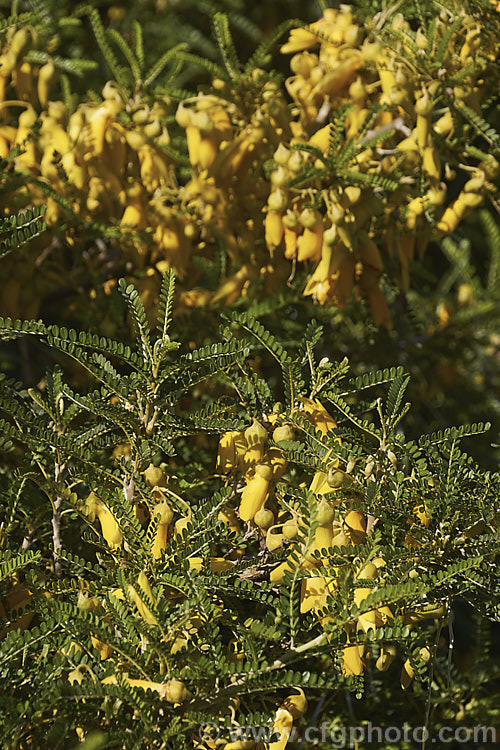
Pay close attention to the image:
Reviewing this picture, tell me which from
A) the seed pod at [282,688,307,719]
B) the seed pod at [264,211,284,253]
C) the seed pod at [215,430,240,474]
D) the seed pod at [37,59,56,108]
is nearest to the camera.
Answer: the seed pod at [282,688,307,719]

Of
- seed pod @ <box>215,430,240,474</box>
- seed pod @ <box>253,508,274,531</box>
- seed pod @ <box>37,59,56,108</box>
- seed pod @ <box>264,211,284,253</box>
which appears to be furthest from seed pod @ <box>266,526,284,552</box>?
seed pod @ <box>37,59,56,108</box>

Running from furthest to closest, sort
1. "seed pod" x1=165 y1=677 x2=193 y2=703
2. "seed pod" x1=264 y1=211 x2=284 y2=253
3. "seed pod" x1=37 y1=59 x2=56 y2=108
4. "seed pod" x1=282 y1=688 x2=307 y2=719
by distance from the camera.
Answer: "seed pod" x1=37 y1=59 x2=56 y2=108 → "seed pod" x1=264 y1=211 x2=284 y2=253 → "seed pod" x1=282 y1=688 x2=307 y2=719 → "seed pod" x1=165 y1=677 x2=193 y2=703

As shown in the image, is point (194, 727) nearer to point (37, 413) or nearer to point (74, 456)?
point (74, 456)

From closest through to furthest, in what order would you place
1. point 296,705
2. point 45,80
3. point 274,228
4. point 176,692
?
point 176,692 < point 296,705 < point 274,228 < point 45,80

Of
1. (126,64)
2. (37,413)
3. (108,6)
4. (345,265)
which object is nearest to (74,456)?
(37,413)

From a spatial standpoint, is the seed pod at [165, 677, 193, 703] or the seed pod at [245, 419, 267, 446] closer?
the seed pod at [165, 677, 193, 703]

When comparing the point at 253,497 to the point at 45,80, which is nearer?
the point at 253,497

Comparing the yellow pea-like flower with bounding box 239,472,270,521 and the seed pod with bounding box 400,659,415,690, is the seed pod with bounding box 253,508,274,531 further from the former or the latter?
the seed pod with bounding box 400,659,415,690

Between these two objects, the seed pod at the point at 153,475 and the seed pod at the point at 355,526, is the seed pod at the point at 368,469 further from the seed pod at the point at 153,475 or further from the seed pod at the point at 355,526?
the seed pod at the point at 153,475

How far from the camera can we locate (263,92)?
1.54 metres

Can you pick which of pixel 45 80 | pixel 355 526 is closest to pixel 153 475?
pixel 355 526

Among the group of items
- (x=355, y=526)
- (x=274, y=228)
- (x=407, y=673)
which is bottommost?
(x=407, y=673)

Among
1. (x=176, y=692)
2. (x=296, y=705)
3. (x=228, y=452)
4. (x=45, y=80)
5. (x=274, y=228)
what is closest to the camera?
(x=176, y=692)

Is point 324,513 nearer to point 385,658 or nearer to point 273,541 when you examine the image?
point 273,541
